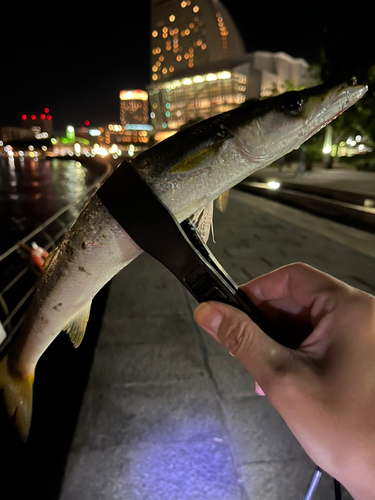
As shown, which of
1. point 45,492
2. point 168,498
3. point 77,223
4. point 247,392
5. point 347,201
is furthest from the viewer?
point 347,201

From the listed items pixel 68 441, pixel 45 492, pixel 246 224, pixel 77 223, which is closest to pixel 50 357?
pixel 68 441

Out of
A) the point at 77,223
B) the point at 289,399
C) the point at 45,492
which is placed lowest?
the point at 45,492

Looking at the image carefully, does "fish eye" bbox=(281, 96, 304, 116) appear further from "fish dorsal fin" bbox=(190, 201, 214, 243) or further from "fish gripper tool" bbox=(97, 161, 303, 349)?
"fish gripper tool" bbox=(97, 161, 303, 349)

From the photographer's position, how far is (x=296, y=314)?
5.21ft

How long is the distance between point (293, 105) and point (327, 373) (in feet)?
3.06

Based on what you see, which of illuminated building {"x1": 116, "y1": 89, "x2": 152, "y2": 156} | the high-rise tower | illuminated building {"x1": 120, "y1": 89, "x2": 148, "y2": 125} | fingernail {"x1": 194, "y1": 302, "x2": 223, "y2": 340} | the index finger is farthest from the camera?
illuminated building {"x1": 120, "y1": 89, "x2": 148, "y2": 125}

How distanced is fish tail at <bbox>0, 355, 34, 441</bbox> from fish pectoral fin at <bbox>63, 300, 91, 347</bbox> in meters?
0.41

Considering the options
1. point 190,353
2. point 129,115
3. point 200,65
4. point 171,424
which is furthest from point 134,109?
point 171,424

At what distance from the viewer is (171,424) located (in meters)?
2.31

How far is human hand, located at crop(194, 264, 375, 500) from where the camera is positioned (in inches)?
39.7

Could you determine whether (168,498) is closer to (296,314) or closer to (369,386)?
(296,314)

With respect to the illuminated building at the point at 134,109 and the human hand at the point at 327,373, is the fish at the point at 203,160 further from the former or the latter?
the illuminated building at the point at 134,109

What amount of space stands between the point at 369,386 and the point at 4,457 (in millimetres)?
2591

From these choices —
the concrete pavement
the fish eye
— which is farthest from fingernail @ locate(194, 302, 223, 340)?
the concrete pavement
